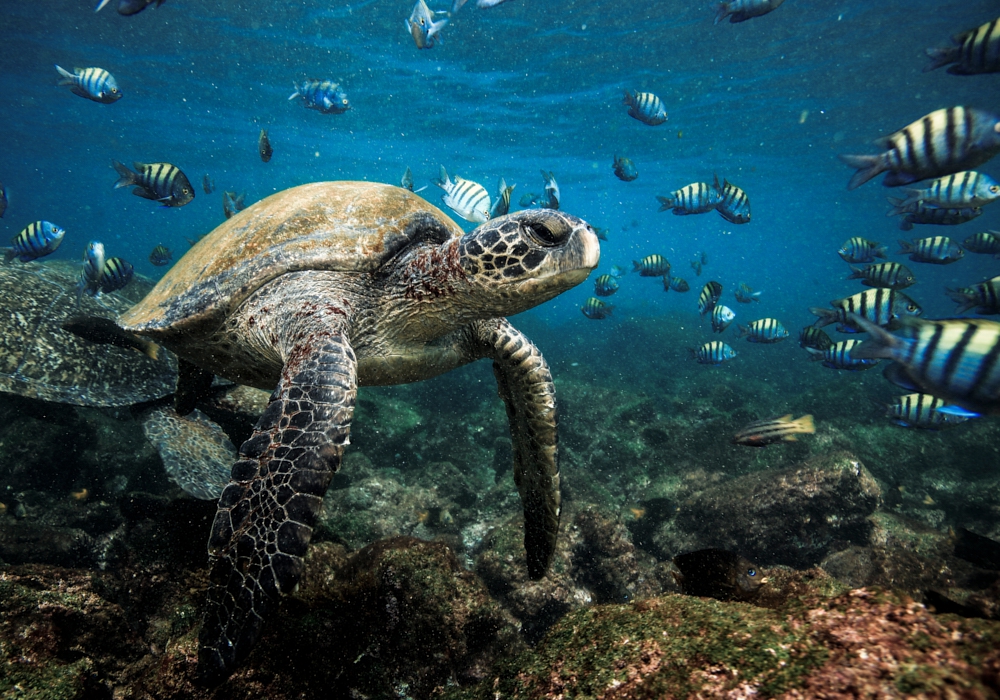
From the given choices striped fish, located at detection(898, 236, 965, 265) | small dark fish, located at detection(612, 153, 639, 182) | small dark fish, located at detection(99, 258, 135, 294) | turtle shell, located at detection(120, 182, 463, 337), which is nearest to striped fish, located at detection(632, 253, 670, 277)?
small dark fish, located at detection(612, 153, 639, 182)

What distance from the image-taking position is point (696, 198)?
6.81 m

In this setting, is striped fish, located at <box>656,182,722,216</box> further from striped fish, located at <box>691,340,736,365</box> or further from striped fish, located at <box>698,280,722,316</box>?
striped fish, located at <box>691,340,736,365</box>

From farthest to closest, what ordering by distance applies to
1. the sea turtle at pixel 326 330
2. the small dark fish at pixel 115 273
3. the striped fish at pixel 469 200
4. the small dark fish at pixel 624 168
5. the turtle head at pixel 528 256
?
1. the small dark fish at pixel 624 168
2. the striped fish at pixel 469 200
3. the small dark fish at pixel 115 273
4. the turtle head at pixel 528 256
5. the sea turtle at pixel 326 330

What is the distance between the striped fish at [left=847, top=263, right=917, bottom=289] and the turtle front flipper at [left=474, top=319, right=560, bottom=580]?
193 inches

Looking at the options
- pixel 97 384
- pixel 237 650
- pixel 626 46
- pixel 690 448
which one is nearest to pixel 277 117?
pixel 626 46

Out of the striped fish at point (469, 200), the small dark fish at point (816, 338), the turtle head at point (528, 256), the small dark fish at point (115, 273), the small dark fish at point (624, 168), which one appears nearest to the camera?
the turtle head at point (528, 256)

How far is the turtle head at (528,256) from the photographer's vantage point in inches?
94.6

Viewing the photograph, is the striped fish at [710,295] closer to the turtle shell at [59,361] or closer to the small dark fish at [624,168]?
the small dark fish at [624,168]

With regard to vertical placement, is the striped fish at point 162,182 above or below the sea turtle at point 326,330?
above

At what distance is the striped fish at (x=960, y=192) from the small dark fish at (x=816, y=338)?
203 cm

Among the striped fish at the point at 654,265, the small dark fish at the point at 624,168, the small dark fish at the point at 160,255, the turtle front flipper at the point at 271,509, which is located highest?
the small dark fish at the point at 624,168

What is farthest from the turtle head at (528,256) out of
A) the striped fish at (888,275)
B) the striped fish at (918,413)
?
the striped fish at (888,275)

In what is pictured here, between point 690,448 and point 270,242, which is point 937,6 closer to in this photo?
point 690,448

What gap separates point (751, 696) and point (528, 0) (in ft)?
60.8
